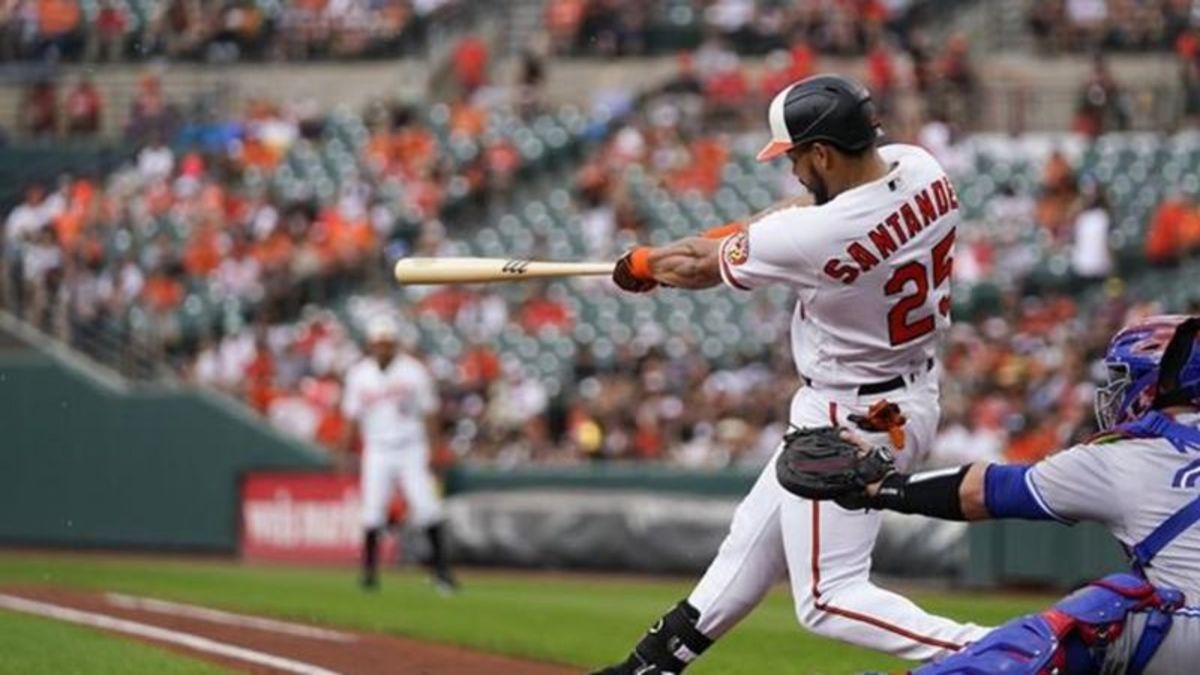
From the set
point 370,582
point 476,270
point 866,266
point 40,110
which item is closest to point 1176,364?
point 866,266

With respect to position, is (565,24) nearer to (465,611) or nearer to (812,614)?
(465,611)

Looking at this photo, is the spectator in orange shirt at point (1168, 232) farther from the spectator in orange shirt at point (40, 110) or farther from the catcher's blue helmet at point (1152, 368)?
the catcher's blue helmet at point (1152, 368)

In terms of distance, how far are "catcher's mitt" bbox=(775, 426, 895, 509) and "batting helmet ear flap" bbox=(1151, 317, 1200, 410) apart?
0.72 meters

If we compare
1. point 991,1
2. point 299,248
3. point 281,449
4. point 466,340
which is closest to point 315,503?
point 281,449

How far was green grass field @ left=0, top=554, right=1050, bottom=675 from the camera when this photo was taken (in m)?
10.1

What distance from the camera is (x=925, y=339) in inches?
282

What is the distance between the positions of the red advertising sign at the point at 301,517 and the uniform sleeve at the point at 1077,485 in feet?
47.6

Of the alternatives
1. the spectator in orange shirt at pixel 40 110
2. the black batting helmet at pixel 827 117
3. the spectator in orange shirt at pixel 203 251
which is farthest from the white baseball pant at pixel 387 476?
the spectator in orange shirt at pixel 40 110

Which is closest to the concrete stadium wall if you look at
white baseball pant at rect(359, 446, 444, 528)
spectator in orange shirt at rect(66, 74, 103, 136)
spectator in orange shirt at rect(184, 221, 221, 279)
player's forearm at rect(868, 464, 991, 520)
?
spectator in orange shirt at rect(184, 221, 221, 279)

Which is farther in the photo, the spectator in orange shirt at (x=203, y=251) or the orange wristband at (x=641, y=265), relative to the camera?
the spectator in orange shirt at (x=203, y=251)

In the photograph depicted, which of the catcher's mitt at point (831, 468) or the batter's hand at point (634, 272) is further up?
the batter's hand at point (634, 272)

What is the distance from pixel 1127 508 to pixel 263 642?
537cm

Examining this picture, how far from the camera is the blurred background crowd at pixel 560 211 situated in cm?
2017

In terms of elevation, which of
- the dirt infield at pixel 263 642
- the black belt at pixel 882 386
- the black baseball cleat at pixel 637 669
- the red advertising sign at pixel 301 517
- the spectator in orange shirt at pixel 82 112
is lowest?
the red advertising sign at pixel 301 517
